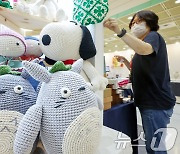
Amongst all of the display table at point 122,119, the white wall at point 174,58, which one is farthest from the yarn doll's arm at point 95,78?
the white wall at point 174,58

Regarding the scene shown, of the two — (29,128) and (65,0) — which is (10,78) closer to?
(29,128)

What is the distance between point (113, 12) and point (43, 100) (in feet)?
13.2

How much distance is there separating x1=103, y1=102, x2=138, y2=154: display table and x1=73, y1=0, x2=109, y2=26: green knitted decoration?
2.50 ft

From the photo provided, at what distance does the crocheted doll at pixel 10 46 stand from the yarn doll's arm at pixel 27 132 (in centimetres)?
27

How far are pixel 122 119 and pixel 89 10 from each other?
3.41 feet

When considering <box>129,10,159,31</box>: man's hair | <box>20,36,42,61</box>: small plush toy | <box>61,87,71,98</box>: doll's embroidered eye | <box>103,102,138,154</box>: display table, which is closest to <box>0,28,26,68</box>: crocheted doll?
<box>20,36,42,61</box>: small plush toy

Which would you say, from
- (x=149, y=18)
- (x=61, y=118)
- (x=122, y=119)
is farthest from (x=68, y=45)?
(x=122, y=119)

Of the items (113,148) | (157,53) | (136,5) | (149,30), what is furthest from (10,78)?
(136,5)

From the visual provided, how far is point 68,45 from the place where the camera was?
57cm

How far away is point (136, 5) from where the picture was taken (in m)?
3.65

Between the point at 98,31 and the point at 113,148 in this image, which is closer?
the point at 113,148

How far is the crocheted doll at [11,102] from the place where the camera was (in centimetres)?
37

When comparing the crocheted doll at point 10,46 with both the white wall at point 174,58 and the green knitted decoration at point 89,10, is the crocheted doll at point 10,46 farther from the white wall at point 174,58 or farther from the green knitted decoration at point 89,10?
the white wall at point 174,58

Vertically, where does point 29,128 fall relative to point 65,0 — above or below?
below
